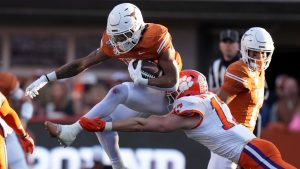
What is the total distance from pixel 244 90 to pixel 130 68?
3.64 ft

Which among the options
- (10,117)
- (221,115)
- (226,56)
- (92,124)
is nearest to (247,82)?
(221,115)

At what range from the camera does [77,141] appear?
11422mm

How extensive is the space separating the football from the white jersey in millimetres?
424

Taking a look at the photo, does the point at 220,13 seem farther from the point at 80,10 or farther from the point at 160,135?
the point at 160,135

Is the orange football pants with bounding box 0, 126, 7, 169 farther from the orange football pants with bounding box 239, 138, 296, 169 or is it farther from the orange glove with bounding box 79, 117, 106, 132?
the orange football pants with bounding box 239, 138, 296, 169

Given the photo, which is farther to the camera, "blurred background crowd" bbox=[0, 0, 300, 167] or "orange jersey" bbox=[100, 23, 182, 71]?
"blurred background crowd" bbox=[0, 0, 300, 167]

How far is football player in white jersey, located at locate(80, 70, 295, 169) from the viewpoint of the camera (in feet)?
26.6

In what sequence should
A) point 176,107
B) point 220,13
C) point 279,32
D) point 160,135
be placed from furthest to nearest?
1. point 279,32
2. point 220,13
3. point 160,135
4. point 176,107

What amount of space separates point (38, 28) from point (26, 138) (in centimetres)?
675

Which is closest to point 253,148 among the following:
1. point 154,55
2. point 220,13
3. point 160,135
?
point 154,55

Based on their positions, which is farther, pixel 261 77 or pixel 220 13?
pixel 220 13

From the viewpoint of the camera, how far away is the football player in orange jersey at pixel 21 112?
9688 millimetres

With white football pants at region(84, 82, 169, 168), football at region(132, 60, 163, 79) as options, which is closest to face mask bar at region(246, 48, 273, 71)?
white football pants at region(84, 82, 169, 168)

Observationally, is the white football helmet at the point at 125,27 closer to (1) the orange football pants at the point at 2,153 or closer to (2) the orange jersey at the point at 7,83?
(1) the orange football pants at the point at 2,153
